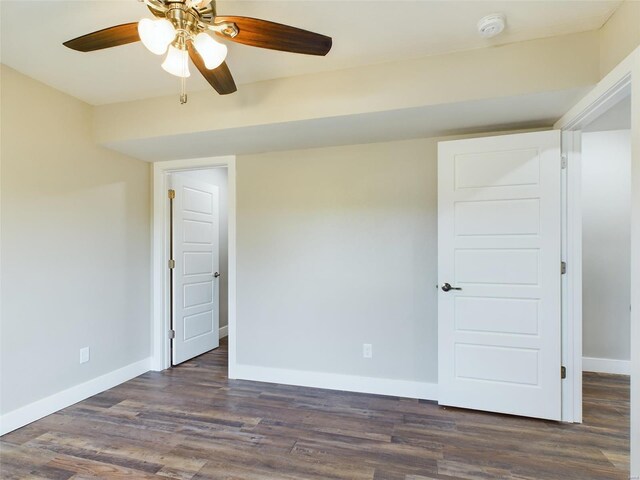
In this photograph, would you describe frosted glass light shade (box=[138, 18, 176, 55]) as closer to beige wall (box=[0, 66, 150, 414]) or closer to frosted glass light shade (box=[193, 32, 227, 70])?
frosted glass light shade (box=[193, 32, 227, 70])

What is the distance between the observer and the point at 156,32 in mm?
1339

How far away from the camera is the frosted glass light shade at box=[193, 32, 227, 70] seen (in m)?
1.44

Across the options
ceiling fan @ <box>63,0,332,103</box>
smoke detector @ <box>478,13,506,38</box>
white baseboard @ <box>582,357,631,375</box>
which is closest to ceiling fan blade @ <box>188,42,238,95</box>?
ceiling fan @ <box>63,0,332,103</box>

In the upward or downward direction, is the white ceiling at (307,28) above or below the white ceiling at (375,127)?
above

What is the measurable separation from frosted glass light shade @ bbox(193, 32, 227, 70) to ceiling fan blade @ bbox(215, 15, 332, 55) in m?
0.05

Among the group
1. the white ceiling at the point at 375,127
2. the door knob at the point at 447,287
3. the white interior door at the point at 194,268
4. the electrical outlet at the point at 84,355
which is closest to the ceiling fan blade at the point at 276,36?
the white ceiling at the point at 375,127

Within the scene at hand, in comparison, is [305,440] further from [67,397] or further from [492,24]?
[492,24]

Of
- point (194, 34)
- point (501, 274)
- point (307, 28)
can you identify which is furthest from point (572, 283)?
point (194, 34)

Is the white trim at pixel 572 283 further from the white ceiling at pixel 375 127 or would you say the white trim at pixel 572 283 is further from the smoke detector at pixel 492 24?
the smoke detector at pixel 492 24

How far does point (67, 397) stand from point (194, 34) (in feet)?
9.29

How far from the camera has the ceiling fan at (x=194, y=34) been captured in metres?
1.37

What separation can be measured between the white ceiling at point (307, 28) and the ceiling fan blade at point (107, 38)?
26cm

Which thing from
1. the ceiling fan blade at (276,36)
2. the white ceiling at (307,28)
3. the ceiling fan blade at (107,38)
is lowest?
the ceiling fan blade at (276,36)

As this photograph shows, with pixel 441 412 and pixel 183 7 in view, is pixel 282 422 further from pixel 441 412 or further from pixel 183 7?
pixel 183 7
